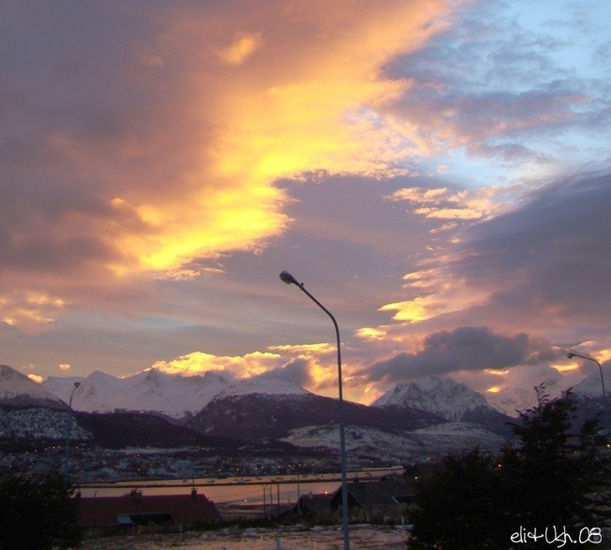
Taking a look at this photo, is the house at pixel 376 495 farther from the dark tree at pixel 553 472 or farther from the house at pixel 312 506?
the dark tree at pixel 553 472

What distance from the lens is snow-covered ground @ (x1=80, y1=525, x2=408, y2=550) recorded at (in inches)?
1924

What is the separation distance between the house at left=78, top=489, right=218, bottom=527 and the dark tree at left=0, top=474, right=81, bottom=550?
1555 inches

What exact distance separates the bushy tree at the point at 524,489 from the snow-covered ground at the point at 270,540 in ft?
74.4

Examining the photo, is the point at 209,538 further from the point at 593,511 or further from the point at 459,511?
the point at 593,511

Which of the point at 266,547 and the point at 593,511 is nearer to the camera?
the point at 593,511

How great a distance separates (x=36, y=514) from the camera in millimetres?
28891

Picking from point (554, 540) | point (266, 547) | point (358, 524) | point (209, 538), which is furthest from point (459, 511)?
point (358, 524)

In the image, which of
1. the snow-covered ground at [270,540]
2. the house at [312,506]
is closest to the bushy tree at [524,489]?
the snow-covered ground at [270,540]

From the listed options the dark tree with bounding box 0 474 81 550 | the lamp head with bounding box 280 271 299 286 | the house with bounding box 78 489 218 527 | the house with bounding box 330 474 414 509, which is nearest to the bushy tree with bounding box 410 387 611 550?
the lamp head with bounding box 280 271 299 286

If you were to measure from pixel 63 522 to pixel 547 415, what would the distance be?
77.8ft

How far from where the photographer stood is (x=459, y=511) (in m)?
24.0

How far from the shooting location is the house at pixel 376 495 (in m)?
81.9

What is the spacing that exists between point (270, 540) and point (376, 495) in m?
34.8

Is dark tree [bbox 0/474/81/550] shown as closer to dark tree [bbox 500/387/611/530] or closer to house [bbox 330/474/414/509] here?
dark tree [bbox 500/387/611/530]
